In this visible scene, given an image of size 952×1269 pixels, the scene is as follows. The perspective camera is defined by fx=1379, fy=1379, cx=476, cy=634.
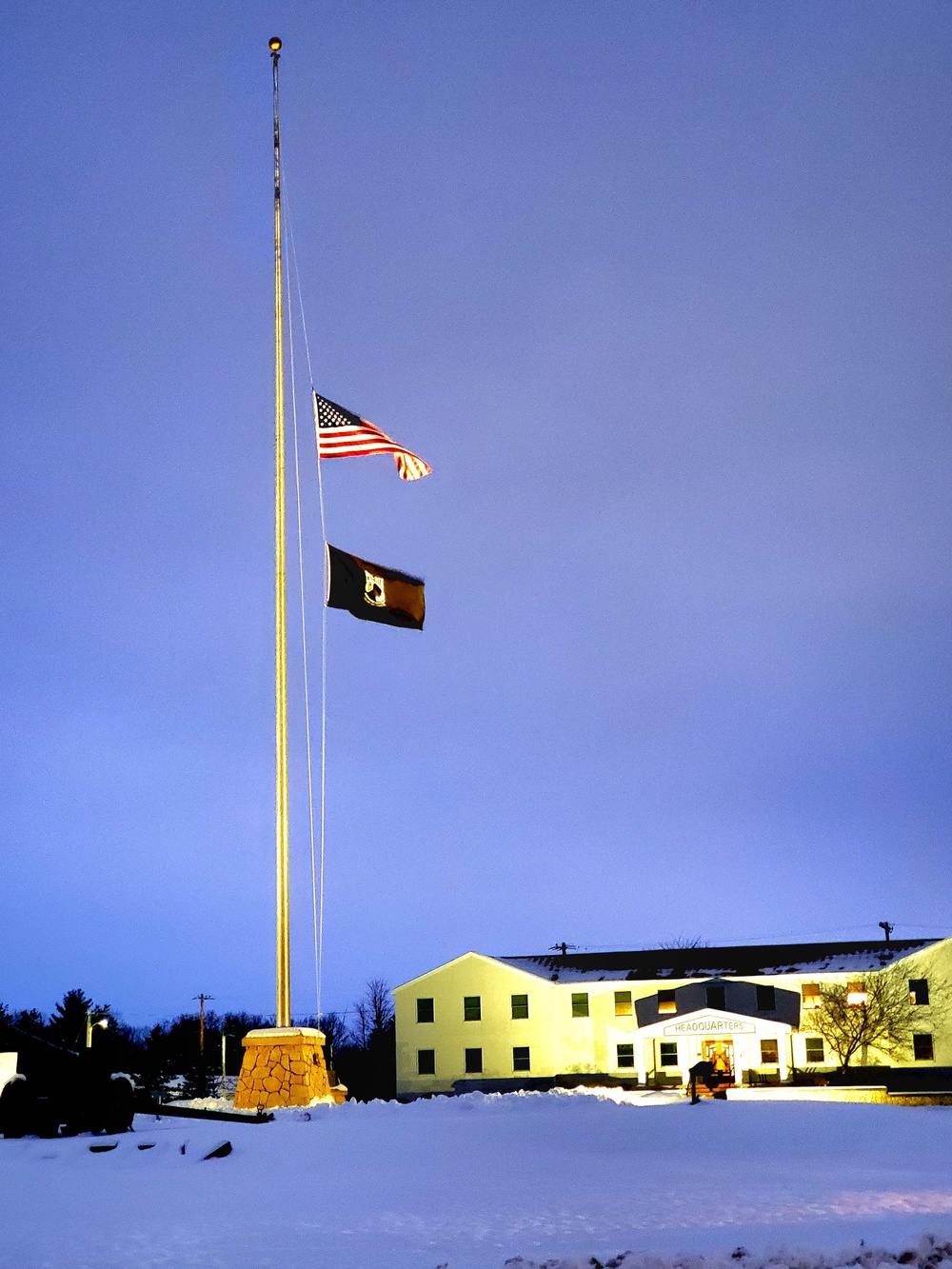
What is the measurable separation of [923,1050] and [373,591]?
1801 inches

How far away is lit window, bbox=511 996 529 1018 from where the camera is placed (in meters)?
61.4

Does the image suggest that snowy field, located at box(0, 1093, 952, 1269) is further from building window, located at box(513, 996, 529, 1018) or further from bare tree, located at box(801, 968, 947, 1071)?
building window, located at box(513, 996, 529, 1018)

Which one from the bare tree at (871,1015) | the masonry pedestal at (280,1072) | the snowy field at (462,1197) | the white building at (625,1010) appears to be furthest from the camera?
the white building at (625,1010)

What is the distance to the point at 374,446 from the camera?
22938mm

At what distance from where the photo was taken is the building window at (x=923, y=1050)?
58.4 meters

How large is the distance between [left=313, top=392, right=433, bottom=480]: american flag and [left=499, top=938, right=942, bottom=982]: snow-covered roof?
42945 mm

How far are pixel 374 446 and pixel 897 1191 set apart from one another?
14.9m

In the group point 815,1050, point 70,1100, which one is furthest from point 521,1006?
point 70,1100

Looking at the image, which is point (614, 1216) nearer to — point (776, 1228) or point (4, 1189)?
point (776, 1228)

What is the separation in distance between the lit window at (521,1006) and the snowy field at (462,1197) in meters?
44.2

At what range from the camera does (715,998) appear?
193 feet

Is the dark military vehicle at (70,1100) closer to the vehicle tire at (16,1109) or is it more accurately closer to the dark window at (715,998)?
the vehicle tire at (16,1109)

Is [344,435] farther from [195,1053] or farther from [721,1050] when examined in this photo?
[195,1053]

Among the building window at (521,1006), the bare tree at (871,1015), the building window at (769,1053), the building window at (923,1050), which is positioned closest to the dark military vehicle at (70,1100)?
the bare tree at (871,1015)
